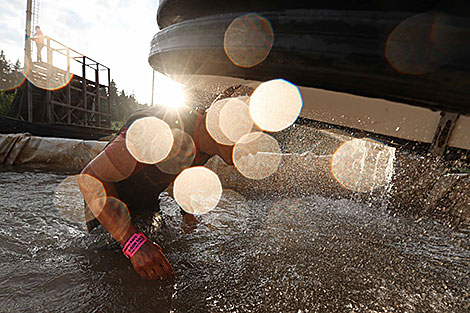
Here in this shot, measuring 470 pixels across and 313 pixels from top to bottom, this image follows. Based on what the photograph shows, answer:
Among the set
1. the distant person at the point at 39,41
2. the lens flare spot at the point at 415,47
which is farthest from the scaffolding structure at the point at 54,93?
the lens flare spot at the point at 415,47

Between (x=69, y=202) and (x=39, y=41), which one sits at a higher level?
(x=39, y=41)

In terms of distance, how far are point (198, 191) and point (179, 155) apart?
197 cm

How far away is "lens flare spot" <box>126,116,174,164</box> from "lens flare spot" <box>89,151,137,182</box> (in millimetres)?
42

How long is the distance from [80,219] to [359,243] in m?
2.42

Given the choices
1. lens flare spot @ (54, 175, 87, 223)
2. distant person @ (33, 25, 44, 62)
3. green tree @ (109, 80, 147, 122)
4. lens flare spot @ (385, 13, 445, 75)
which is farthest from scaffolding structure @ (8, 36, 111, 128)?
green tree @ (109, 80, 147, 122)

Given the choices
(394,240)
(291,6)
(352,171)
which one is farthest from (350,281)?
(352,171)

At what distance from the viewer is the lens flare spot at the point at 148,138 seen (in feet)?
4.22

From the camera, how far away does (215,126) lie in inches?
51.1

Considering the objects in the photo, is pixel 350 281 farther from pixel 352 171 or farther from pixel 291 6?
pixel 352 171

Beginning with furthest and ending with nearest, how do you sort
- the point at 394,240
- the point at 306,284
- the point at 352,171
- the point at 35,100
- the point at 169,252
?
1. the point at 35,100
2. the point at 352,171
3. the point at 394,240
4. the point at 169,252
5. the point at 306,284

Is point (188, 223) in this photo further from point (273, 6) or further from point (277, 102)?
point (273, 6)

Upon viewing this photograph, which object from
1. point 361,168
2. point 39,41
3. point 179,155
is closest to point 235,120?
point 179,155

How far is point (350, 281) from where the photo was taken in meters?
1.31

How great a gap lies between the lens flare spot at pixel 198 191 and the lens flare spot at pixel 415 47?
1.90 meters
